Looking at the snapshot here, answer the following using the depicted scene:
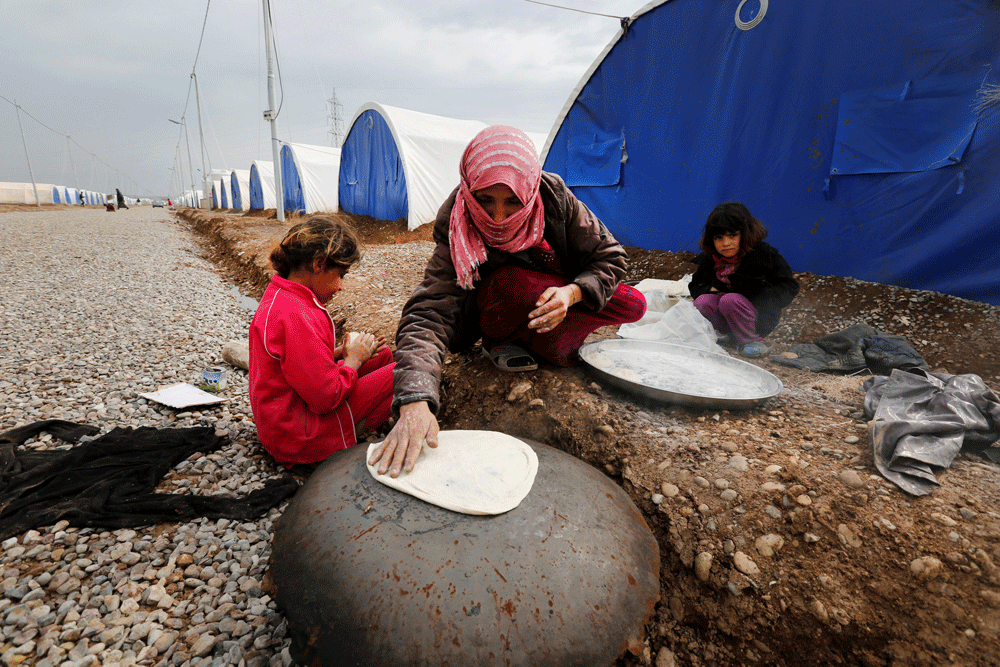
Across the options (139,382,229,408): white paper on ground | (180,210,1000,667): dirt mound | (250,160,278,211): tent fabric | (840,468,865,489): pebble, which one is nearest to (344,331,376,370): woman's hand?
(180,210,1000,667): dirt mound

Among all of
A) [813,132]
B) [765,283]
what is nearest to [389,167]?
[813,132]

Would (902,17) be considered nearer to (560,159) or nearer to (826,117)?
(826,117)

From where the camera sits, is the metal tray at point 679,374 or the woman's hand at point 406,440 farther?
the metal tray at point 679,374

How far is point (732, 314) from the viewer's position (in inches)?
127

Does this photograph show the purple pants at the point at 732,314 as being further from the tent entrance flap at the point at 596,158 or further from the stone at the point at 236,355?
the stone at the point at 236,355

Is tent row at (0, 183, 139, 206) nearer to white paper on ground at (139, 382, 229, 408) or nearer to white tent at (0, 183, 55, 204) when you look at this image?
white tent at (0, 183, 55, 204)

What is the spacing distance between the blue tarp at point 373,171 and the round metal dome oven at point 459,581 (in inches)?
398

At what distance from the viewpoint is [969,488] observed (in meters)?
1.44

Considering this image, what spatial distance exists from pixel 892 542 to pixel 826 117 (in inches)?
163

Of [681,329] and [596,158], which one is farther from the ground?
[596,158]

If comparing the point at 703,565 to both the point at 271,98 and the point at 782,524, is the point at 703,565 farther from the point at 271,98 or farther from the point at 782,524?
the point at 271,98

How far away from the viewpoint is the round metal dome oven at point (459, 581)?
3.39 feet

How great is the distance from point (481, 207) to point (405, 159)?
939 cm

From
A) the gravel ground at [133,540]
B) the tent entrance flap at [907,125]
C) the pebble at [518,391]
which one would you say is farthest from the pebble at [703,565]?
the tent entrance flap at [907,125]
